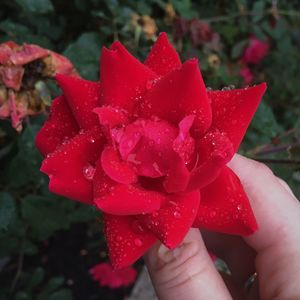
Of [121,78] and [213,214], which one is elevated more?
[121,78]

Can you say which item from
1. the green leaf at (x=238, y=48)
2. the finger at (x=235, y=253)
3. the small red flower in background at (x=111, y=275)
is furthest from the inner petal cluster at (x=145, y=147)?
the green leaf at (x=238, y=48)

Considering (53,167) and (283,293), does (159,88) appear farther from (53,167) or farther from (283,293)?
(283,293)

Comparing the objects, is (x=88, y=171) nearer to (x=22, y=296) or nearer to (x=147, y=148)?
(x=147, y=148)

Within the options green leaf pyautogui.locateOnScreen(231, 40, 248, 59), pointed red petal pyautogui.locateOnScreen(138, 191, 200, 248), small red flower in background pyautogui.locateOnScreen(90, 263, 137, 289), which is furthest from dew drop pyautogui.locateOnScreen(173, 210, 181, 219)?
green leaf pyautogui.locateOnScreen(231, 40, 248, 59)

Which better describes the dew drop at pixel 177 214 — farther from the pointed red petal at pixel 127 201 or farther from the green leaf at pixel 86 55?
the green leaf at pixel 86 55

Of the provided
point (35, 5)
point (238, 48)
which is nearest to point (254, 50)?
point (238, 48)

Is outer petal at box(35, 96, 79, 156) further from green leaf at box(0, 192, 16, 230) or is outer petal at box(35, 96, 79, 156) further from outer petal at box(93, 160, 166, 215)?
green leaf at box(0, 192, 16, 230)
